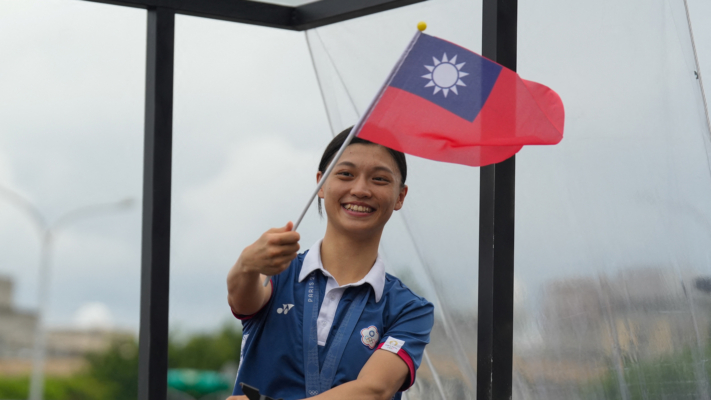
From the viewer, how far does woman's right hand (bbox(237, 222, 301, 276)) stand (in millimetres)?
1522

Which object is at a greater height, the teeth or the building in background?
the building in background

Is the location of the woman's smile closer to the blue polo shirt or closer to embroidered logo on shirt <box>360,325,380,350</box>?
the blue polo shirt

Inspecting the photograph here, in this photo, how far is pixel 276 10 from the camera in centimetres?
263

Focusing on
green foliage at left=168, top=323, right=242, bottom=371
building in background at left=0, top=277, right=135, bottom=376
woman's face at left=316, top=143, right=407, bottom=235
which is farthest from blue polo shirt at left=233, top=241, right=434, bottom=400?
building in background at left=0, top=277, right=135, bottom=376

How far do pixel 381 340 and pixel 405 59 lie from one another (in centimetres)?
68

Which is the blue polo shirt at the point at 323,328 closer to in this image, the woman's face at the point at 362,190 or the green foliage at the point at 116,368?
the woman's face at the point at 362,190

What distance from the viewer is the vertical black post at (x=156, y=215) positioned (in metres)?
2.25

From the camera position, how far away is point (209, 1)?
2438 millimetres

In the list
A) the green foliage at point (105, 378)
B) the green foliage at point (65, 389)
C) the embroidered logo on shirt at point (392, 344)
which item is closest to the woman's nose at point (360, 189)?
the embroidered logo on shirt at point (392, 344)

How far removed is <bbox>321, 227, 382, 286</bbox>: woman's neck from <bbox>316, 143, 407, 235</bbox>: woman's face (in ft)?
0.12

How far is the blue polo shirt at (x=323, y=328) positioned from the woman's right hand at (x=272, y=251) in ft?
0.86

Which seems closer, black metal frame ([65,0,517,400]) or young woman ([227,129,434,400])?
young woman ([227,129,434,400])

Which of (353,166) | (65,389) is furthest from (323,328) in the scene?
(65,389)

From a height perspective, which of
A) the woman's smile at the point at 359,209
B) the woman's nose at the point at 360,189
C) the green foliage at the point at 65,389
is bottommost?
the green foliage at the point at 65,389
